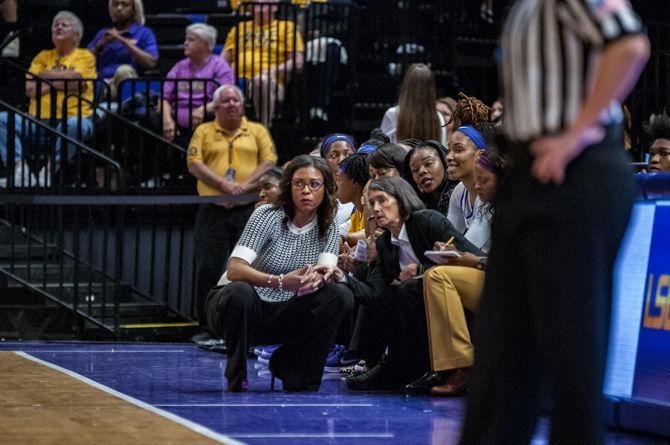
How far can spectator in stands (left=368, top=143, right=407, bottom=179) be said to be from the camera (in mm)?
8805

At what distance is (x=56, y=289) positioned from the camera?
39.1ft

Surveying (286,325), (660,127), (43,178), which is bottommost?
(286,325)

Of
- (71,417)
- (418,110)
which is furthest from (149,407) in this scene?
(418,110)

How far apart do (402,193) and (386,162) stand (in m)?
0.93

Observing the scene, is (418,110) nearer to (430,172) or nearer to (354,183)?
(354,183)

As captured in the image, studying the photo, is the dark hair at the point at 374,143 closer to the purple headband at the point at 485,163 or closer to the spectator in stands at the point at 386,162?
the spectator in stands at the point at 386,162

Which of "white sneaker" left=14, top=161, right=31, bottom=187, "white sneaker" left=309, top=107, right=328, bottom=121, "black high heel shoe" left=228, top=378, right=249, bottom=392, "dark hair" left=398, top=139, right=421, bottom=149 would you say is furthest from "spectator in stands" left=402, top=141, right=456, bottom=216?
"white sneaker" left=309, top=107, right=328, bottom=121

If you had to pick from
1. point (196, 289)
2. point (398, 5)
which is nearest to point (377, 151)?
point (196, 289)

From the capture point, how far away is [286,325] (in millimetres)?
8000

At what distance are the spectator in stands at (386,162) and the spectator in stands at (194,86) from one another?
4.11 metres

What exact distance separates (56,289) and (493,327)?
8752 millimetres

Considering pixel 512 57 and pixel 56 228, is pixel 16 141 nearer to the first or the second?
pixel 56 228

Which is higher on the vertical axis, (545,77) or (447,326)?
(545,77)

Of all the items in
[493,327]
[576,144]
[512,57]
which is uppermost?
[512,57]
